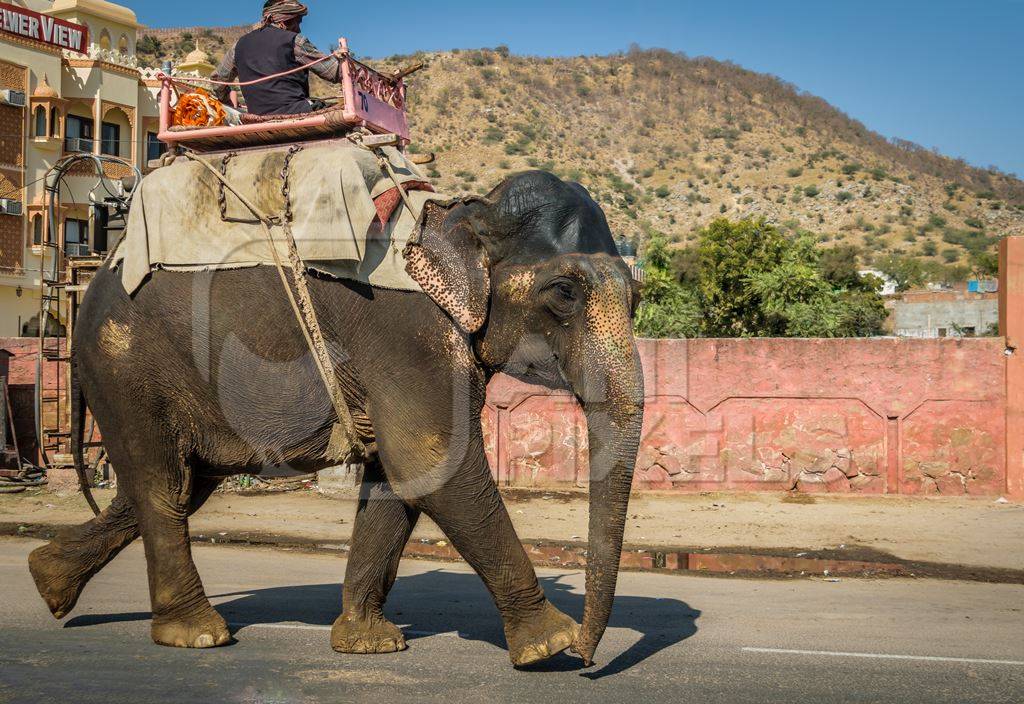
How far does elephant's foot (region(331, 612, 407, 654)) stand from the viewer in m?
5.90

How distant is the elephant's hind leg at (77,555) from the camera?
635 centimetres

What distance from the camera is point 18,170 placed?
4006cm

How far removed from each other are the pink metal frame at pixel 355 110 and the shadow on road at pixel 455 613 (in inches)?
114

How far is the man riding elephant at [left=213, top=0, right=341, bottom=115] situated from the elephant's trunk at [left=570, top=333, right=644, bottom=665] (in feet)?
8.08

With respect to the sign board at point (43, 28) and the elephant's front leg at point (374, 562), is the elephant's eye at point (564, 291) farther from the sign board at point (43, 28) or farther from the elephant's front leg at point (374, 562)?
the sign board at point (43, 28)

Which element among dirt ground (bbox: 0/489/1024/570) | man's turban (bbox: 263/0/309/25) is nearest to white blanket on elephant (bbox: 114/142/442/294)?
man's turban (bbox: 263/0/309/25)

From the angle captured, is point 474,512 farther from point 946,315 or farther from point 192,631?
point 946,315

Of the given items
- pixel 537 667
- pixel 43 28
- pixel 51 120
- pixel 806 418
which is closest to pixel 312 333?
pixel 537 667

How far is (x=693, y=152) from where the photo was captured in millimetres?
94750

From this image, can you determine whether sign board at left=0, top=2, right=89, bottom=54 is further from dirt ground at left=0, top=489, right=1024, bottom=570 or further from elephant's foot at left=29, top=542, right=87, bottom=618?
elephant's foot at left=29, top=542, right=87, bottom=618

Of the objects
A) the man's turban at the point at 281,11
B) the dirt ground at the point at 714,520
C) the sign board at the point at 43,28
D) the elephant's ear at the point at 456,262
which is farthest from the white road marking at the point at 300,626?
the sign board at the point at 43,28

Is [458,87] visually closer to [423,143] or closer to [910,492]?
[423,143]

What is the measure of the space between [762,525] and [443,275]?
8.83m

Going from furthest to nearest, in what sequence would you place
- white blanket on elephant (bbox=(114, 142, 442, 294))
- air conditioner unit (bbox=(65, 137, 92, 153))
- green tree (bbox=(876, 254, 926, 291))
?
green tree (bbox=(876, 254, 926, 291)), air conditioner unit (bbox=(65, 137, 92, 153)), white blanket on elephant (bbox=(114, 142, 442, 294))
